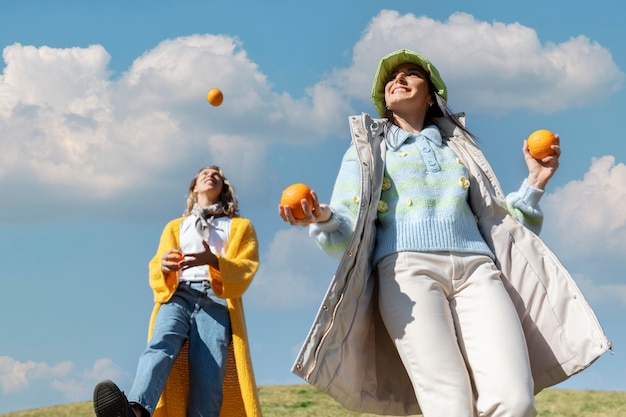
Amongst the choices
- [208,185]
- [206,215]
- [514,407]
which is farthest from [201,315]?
[514,407]

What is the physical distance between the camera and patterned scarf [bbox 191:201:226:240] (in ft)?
20.9

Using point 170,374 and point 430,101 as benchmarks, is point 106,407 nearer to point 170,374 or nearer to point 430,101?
point 170,374

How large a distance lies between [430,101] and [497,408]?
1791 millimetres

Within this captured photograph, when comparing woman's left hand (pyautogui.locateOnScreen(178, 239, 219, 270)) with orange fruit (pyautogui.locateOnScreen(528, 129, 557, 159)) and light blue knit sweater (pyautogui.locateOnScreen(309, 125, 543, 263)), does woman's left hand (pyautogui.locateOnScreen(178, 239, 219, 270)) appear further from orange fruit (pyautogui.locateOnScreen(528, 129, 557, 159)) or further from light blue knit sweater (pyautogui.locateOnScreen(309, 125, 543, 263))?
orange fruit (pyautogui.locateOnScreen(528, 129, 557, 159))

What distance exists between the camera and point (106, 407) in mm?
5219

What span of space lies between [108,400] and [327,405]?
529cm

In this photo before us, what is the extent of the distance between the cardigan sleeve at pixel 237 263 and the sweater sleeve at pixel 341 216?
1.70 m

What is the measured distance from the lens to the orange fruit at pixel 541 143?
470 cm

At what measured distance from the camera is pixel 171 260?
19.1 feet

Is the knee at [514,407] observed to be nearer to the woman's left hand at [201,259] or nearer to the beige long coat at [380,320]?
the beige long coat at [380,320]

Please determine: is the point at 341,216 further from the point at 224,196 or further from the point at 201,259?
the point at 224,196

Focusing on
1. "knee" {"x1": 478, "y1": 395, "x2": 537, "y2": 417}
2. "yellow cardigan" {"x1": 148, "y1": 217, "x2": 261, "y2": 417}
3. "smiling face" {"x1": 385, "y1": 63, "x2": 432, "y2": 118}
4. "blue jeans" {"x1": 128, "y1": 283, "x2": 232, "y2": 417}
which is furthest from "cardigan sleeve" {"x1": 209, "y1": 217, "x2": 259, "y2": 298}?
"knee" {"x1": 478, "y1": 395, "x2": 537, "y2": 417}

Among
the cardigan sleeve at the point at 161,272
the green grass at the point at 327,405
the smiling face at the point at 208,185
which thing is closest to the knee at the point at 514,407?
the cardigan sleeve at the point at 161,272

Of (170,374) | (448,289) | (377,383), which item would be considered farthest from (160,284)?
(448,289)
